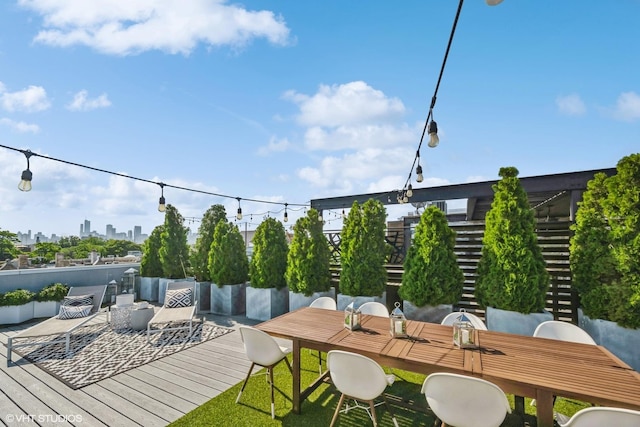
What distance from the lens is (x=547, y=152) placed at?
6973 millimetres

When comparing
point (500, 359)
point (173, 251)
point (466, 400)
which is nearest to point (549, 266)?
point (500, 359)

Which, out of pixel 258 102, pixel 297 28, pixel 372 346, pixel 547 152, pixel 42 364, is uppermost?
pixel 297 28

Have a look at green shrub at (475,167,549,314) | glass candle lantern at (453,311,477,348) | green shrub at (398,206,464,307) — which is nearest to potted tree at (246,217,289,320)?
green shrub at (398,206,464,307)

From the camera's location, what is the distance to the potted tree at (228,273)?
6.55 meters

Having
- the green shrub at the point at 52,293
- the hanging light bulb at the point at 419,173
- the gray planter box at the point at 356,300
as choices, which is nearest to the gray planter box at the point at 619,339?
the gray planter box at the point at 356,300

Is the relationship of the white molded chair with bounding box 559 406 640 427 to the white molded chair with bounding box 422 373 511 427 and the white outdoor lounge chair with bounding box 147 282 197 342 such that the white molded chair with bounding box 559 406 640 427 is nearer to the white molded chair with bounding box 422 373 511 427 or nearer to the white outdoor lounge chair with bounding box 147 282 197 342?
the white molded chair with bounding box 422 373 511 427

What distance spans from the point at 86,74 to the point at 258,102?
3.34m

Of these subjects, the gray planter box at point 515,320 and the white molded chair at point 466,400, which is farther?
the gray planter box at point 515,320

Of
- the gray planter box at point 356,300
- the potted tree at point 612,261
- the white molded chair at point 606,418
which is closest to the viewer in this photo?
the white molded chair at point 606,418

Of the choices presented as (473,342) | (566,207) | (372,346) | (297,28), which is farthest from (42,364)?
(566,207)

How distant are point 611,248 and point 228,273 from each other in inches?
256

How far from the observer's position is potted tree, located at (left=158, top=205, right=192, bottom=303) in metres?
7.78

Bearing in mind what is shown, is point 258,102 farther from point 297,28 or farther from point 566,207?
point 566,207

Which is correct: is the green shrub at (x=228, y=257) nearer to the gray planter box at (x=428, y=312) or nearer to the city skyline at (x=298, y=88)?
the city skyline at (x=298, y=88)
